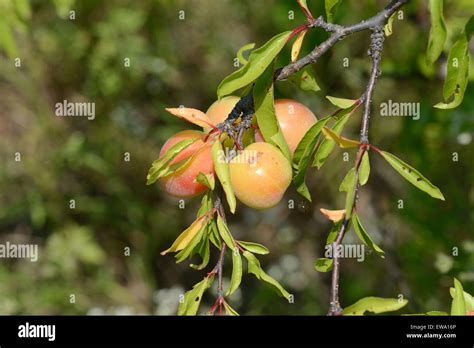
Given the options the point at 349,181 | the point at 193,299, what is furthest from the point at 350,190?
the point at 193,299

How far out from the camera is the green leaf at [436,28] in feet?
3.36

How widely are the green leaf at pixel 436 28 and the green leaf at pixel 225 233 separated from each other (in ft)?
1.55

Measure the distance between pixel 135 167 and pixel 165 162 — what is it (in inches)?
73.6

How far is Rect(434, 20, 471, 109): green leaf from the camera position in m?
1.10

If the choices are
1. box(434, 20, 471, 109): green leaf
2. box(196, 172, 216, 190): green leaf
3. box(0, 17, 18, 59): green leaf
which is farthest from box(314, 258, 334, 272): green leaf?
box(0, 17, 18, 59): green leaf

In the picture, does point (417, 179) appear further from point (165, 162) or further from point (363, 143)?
point (165, 162)

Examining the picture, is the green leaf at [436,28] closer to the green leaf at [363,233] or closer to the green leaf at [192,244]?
the green leaf at [363,233]

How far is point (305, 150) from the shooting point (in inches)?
49.1

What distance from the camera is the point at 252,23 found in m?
3.04

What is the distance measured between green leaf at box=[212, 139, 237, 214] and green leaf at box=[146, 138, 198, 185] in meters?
0.05

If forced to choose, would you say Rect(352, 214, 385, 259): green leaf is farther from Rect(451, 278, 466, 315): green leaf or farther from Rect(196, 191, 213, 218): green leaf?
Rect(196, 191, 213, 218): green leaf

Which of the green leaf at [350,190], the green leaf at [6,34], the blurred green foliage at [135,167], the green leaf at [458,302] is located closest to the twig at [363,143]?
the green leaf at [350,190]
